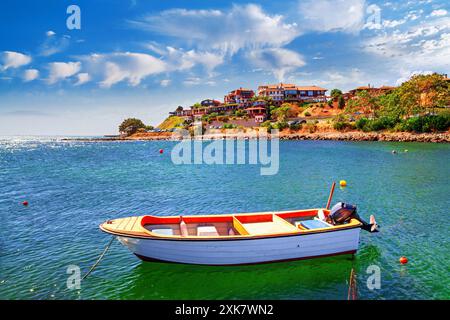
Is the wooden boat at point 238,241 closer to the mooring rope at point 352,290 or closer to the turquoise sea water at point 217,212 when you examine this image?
the turquoise sea water at point 217,212

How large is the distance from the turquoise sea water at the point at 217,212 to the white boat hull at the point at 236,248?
56 cm

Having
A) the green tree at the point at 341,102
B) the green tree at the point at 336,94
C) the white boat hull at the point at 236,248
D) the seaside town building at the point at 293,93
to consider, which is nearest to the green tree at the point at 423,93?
the green tree at the point at 341,102

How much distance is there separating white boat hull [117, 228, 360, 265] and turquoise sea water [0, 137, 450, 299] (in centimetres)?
56

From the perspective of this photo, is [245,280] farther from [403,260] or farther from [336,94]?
[336,94]

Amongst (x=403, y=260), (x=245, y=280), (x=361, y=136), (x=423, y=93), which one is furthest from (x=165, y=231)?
(x=423, y=93)

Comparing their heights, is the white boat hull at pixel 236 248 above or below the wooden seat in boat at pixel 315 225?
below

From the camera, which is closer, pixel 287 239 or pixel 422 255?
pixel 287 239

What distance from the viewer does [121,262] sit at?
15953 mm

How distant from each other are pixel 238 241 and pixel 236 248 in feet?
1.36

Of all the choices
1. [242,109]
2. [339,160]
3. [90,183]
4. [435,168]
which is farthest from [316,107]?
[90,183]

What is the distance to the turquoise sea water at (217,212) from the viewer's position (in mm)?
13414

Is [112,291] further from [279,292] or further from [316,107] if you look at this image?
[316,107]

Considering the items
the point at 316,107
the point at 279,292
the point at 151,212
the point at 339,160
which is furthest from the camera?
the point at 316,107

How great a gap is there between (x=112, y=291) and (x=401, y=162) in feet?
148
